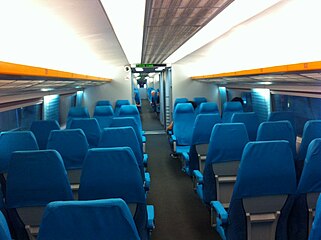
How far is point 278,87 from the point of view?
20.4 feet

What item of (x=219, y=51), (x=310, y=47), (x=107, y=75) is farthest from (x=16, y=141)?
(x=107, y=75)

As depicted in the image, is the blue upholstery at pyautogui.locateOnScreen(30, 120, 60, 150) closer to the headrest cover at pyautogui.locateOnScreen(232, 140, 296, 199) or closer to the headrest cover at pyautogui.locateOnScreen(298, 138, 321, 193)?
the headrest cover at pyautogui.locateOnScreen(232, 140, 296, 199)

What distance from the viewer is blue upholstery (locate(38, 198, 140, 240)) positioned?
1452mm

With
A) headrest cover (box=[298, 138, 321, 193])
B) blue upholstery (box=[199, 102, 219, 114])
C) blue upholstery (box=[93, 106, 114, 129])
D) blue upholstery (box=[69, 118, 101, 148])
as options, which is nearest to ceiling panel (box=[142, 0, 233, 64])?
headrest cover (box=[298, 138, 321, 193])

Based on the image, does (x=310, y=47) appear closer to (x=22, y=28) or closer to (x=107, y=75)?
(x=22, y=28)

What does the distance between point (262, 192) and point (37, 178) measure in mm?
1780

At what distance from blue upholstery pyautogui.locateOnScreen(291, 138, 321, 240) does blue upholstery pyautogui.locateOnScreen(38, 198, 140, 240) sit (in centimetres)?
161

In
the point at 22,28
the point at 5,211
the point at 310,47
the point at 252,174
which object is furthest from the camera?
the point at 310,47

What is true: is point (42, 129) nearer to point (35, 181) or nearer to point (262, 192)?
point (35, 181)

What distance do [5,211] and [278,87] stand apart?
4887 millimetres

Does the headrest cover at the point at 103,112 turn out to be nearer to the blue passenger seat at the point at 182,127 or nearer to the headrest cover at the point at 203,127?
the blue passenger seat at the point at 182,127

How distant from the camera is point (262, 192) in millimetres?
2789

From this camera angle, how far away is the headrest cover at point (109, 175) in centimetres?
264

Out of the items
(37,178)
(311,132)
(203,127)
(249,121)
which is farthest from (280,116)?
(37,178)
